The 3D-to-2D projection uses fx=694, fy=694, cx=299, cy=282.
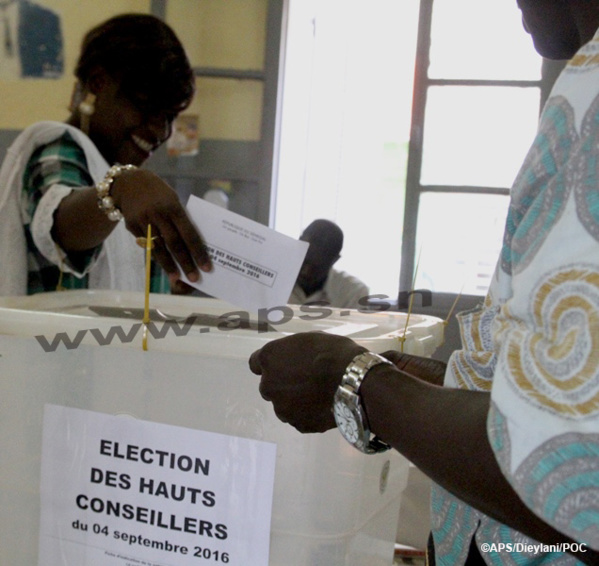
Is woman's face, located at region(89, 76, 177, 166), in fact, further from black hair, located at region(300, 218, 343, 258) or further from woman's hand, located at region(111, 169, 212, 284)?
black hair, located at region(300, 218, 343, 258)

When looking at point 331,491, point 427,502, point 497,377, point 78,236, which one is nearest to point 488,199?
point 427,502

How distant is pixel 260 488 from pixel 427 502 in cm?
63

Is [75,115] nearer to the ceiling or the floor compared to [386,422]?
nearer to the ceiling

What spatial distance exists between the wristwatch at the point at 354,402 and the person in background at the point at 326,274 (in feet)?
6.62

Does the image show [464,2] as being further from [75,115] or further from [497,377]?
[497,377]

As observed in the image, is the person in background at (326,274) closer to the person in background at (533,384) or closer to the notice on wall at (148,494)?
the notice on wall at (148,494)

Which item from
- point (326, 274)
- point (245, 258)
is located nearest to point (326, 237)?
point (326, 274)

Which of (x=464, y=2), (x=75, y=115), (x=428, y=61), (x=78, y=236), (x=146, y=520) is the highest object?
(x=464, y=2)

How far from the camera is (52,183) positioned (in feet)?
3.23

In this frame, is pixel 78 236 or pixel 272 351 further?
pixel 78 236

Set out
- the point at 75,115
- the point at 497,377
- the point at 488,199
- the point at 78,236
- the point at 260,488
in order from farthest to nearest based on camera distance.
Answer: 1. the point at 488,199
2. the point at 75,115
3. the point at 78,236
4. the point at 260,488
5. the point at 497,377

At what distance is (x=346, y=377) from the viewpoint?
1.58ft

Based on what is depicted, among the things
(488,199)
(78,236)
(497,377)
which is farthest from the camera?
(488,199)

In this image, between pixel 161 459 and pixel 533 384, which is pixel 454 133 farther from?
pixel 533 384
